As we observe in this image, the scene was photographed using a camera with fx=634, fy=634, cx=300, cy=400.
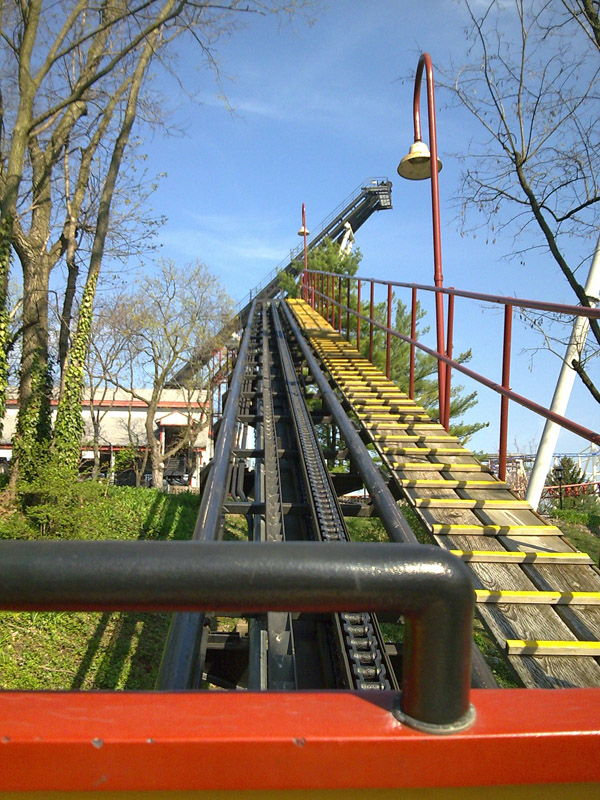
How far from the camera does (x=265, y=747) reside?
0.73m

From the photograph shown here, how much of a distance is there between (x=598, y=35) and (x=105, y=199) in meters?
9.60

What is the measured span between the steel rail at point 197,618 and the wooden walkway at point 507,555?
1.16 metres

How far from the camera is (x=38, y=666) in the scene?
7.01 meters

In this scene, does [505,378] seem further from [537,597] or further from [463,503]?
[537,597]

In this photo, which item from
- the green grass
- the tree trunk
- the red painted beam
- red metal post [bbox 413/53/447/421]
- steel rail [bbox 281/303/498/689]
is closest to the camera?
the red painted beam

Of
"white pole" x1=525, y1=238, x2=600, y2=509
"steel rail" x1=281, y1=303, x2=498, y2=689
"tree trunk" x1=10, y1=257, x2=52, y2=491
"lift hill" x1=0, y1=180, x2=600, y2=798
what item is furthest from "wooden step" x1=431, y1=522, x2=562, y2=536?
"tree trunk" x1=10, y1=257, x2=52, y2=491

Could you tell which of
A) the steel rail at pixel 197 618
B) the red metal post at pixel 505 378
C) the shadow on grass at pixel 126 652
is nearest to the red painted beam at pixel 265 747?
the steel rail at pixel 197 618

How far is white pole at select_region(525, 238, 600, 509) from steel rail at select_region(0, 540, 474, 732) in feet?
22.4

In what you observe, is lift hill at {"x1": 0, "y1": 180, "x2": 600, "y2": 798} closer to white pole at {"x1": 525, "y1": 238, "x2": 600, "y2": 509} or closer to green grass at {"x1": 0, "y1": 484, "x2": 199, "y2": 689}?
Result: green grass at {"x1": 0, "y1": 484, "x2": 199, "y2": 689}

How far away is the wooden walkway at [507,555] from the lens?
7.80ft

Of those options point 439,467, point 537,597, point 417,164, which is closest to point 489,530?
point 537,597

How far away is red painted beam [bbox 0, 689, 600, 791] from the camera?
72 cm

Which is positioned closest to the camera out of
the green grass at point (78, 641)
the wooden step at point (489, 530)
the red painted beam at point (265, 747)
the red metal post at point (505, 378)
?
the red painted beam at point (265, 747)

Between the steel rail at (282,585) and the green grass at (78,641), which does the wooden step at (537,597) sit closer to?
the steel rail at (282,585)
